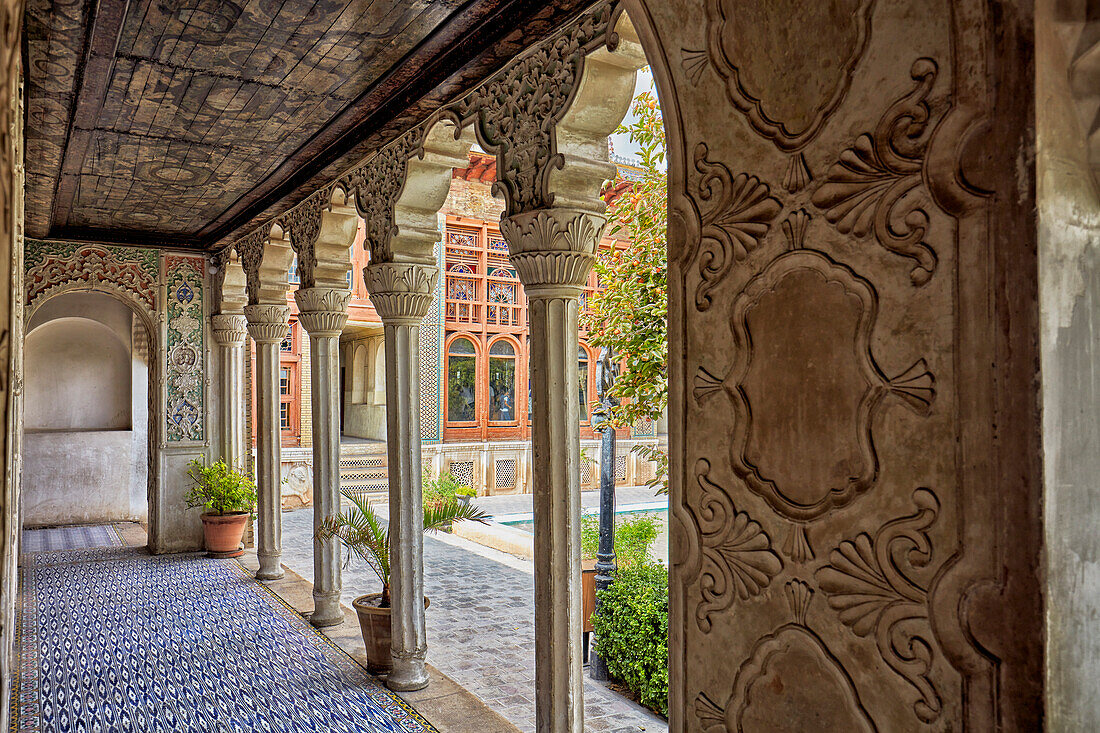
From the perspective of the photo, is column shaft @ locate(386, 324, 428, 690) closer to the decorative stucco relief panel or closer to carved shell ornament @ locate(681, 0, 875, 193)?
the decorative stucco relief panel

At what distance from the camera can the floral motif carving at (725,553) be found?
1469mm

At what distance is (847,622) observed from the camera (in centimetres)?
→ 131

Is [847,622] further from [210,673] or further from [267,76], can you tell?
[210,673]

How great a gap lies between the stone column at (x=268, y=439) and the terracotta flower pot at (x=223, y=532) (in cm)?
109

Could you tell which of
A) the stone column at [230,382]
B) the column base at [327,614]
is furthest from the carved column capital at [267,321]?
the column base at [327,614]

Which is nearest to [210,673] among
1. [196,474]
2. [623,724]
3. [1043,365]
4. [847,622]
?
[623,724]

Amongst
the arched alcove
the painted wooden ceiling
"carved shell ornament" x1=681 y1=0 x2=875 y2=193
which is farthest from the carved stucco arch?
"carved shell ornament" x1=681 y1=0 x2=875 y2=193

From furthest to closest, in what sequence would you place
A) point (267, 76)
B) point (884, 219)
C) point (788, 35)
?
point (267, 76) < point (788, 35) < point (884, 219)

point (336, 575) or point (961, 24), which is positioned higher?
point (961, 24)

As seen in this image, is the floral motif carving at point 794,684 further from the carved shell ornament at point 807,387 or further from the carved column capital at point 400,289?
the carved column capital at point 400,289

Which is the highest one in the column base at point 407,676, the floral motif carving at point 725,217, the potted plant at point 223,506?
the floral motif carving at point 725,217

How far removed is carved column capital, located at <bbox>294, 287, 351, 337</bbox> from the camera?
6.27m

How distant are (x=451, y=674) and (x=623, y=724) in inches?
54.1

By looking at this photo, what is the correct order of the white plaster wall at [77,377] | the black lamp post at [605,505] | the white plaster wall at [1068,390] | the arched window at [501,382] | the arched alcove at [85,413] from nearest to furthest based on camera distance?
the white plaster wall at [1068,390] → the black lamp post at [605,505] → the arched alcove at [85,413] → the white plaster wall at [77,377] → the arched window at [501,382]
